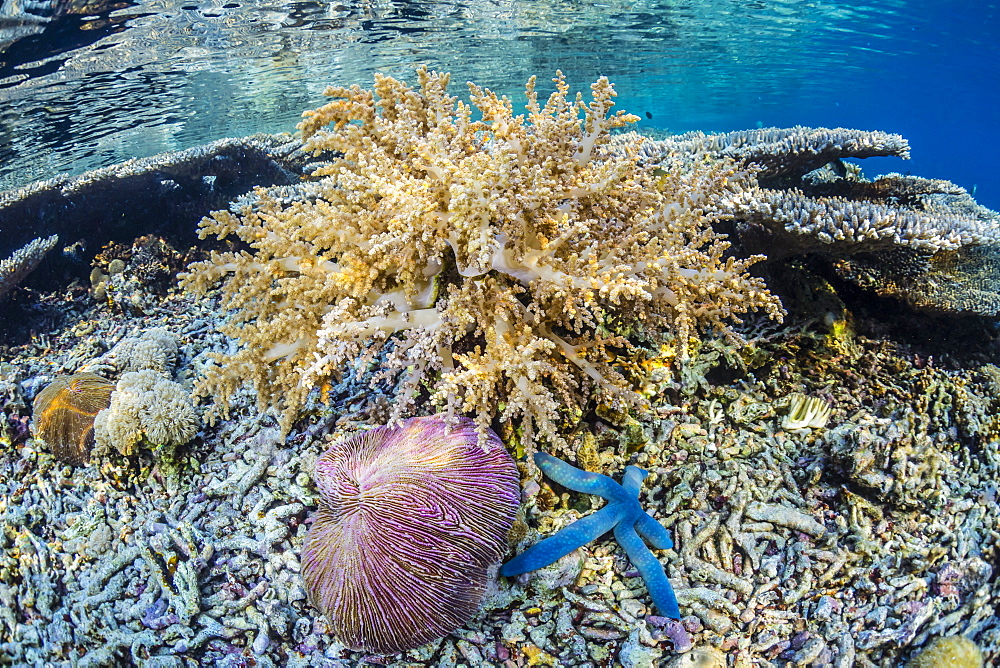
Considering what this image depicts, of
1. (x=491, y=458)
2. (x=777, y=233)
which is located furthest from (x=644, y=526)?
(x=777, y=233)

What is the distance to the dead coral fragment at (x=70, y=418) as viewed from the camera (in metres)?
3.47

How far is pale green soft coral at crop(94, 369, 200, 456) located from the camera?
3.30m

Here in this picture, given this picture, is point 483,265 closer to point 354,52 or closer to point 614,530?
point 614,530

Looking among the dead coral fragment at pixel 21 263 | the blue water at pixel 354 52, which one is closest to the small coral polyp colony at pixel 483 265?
the dead coral fragment at pixel 21 263

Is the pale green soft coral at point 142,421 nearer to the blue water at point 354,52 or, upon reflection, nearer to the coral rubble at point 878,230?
the coral rubble at point 878,230

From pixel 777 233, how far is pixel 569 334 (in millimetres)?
1847

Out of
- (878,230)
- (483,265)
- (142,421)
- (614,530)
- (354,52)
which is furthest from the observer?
(354,52)

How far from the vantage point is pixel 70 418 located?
3.48 meters

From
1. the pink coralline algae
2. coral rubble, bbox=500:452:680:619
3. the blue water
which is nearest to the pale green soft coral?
the pink coralline algae

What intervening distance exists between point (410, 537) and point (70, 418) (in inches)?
122

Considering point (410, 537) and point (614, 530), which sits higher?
point (410, 537)

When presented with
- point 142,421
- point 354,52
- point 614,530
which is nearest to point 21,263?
point 142,421

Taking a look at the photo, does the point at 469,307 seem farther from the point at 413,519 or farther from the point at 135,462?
the point at 135,462

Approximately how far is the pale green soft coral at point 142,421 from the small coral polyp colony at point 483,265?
65 centimetres
